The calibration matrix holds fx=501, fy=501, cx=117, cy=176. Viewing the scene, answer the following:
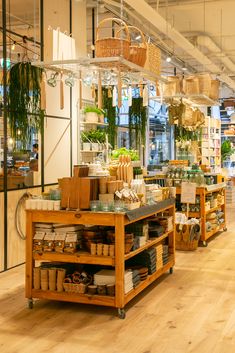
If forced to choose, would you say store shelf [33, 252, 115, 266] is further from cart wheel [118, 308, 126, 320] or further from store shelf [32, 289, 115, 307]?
cart wheel [118, 308, 126, 320]

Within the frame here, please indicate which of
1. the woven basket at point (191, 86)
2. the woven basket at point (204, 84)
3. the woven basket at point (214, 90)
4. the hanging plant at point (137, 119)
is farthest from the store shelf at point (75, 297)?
the hanging plant at point (137, 119)

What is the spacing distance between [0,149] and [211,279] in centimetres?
302

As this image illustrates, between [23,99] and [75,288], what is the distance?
283 centimetres

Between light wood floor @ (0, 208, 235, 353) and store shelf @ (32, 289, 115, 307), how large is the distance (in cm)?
13

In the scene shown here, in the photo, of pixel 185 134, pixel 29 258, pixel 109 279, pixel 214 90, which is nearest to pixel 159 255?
pixel 109 279

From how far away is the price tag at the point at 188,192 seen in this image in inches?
303

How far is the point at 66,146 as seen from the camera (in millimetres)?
7871

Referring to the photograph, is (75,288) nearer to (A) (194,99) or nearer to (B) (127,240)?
(B) (127,240)

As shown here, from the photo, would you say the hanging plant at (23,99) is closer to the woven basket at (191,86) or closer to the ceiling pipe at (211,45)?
the woven basket at (191,86)

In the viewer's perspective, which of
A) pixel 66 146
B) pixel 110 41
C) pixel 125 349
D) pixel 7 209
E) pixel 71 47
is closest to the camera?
pixel 125 349

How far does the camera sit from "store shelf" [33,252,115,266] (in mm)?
4539

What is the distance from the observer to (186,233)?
7.62m

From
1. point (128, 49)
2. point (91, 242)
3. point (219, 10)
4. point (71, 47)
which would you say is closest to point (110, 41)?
point (128, 49)

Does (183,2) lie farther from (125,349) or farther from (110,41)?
(125,349)
